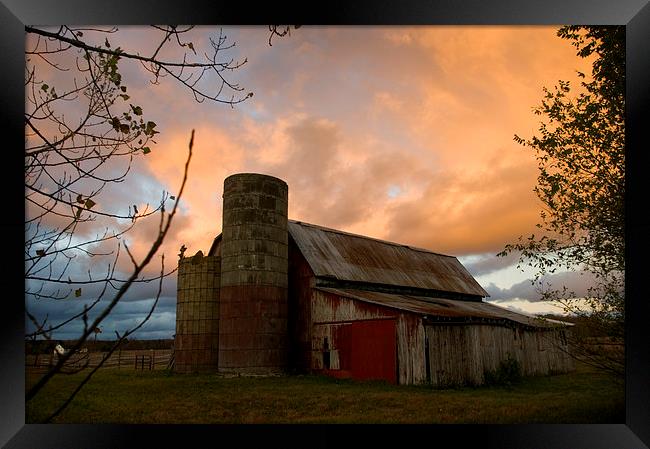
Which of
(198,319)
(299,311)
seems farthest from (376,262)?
(198,319)

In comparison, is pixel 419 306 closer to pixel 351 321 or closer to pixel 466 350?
pixel 351 321

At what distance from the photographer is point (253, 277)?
993 inches

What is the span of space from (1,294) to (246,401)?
38.8 feet

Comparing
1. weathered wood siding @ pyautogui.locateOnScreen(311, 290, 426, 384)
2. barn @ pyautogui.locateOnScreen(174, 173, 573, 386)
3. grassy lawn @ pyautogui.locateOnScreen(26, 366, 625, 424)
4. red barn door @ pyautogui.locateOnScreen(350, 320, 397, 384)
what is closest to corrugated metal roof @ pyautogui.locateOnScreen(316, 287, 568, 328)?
barn @ pyautogui.locateOnScreen(174, 173, 573, 386)

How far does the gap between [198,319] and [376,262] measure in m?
11.3

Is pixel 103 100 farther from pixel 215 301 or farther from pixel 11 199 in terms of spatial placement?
pixel 215 301

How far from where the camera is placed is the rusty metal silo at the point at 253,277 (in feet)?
80.9

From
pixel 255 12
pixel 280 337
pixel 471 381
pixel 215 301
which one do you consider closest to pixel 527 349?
pixel 471 381

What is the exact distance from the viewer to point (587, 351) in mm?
11445

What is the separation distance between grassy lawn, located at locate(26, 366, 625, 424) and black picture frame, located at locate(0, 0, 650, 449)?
696 centimetres

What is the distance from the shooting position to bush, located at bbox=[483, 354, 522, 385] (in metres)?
22.1

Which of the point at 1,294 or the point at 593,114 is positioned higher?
the point at 593,114

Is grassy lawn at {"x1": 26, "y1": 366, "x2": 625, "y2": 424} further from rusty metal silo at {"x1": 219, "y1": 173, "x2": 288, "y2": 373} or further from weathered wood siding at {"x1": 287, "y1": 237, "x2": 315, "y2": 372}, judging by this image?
weathered wood siding at {"x1": 287, "y1": 237, "x2": 315, "y2": 372}

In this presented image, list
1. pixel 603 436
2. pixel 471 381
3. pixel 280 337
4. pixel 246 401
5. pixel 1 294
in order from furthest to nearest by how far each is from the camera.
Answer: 1. pixel 280 337
2. pixel 471 381
3. pixel 246 401
4. pixel 603 436
5. pixel 1 294
